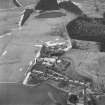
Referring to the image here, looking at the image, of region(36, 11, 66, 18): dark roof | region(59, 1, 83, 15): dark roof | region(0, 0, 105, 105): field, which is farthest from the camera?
region(59, 1, 83, 15): dark roof

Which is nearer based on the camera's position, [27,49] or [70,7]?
[27,49]

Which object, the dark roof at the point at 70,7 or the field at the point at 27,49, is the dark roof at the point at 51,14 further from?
the dark roof at the point at 70,7

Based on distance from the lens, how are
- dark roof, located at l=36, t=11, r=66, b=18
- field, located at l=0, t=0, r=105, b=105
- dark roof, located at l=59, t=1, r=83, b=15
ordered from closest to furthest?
field, located at l=0, t=0, r=105, b=105
dark roof, located at l=36, t=11, r=66, b=18
dark roof, located at l=59, t=1, r=83, b=15

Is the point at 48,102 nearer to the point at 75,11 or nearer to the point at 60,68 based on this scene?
the point at 60,68

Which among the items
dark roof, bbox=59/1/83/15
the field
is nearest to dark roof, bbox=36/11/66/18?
the field

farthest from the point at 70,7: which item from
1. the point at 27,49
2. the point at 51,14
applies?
the point at 27,49

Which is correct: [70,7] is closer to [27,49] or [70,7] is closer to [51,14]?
[51,14]

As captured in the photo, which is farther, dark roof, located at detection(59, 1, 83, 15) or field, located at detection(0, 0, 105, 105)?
dark roof, located at detection(59, 1, 83, 15)

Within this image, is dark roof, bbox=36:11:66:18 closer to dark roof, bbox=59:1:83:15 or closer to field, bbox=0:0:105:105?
field, bbox=0:0:105:105

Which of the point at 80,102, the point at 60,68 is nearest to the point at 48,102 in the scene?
the point at 80,102
